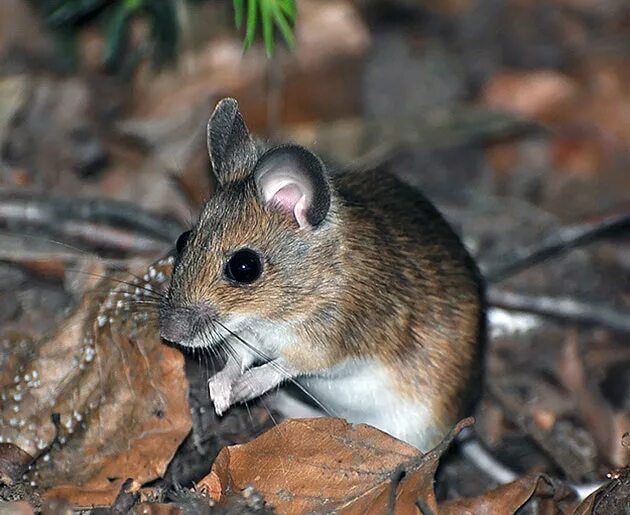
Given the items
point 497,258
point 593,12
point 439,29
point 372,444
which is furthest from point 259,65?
point 372,444

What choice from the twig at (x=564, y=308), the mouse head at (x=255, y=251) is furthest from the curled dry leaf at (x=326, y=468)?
the twig at (x=564, y=308)

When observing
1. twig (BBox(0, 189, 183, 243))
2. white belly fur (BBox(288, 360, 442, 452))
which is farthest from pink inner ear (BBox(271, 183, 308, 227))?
twig (BBox(0, 189, 183, 243))

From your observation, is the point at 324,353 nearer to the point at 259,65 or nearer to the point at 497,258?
the point at 497,258

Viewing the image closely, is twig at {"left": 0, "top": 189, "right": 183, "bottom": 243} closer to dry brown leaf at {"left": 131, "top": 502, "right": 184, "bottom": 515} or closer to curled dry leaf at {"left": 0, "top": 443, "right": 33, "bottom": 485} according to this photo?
curled dry leaf at {"left": 0, "top": 443, "right": 33, "bottom": 485}

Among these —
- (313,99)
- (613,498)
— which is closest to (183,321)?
(613,498)

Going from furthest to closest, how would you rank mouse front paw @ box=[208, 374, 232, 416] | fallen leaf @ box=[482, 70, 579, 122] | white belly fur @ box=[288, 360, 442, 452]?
fallen leaf @ box=[482, 70, 579, 122], white belly fur @ box=[288, 360, 442, 452], mouse front paw @ box=[208, 374, 232, 416]

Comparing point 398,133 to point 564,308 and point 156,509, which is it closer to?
point 564,308
